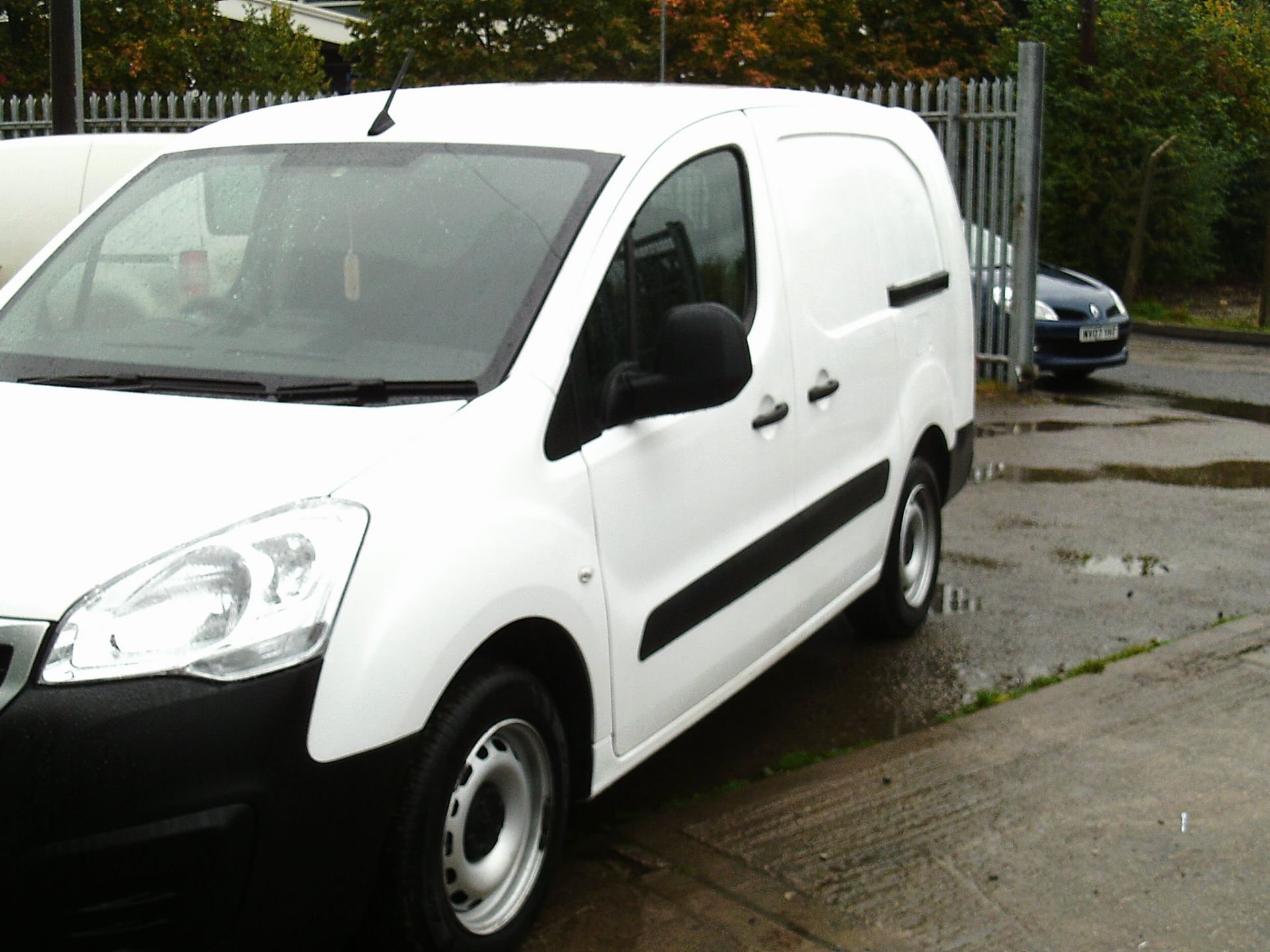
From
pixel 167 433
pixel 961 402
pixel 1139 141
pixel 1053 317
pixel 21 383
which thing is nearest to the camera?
pixel 167 433

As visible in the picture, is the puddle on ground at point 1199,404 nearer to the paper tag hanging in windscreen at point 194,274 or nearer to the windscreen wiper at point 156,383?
the paper tag hanging in windscreen at point 194,274

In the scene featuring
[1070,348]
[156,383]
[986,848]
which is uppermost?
[156,383]

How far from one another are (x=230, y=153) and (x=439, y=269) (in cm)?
93

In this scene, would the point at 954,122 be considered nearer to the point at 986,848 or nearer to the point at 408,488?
the point at 986,848

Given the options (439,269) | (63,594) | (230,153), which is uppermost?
(230,153)

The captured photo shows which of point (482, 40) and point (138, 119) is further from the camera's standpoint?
point (482, 40)

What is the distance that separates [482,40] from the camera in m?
28.1

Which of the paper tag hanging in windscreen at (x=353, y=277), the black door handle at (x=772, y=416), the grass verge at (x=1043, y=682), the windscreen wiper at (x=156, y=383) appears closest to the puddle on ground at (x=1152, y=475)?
the grass verge at (x=1043, y=682)

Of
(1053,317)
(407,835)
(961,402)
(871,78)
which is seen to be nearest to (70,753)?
(407,835)

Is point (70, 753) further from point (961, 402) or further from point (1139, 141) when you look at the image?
point (1139, 141)

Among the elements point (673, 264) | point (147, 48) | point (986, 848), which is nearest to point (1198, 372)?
point (986, 848)

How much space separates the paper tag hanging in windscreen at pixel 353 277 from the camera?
3.71 m

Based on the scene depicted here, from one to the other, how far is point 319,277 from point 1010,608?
360 cm

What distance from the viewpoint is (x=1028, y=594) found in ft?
21.8
